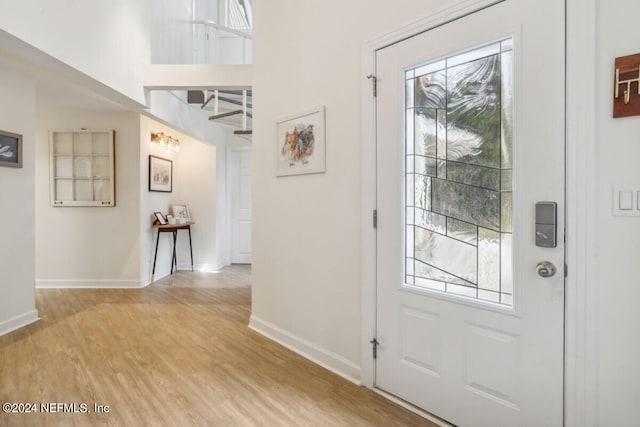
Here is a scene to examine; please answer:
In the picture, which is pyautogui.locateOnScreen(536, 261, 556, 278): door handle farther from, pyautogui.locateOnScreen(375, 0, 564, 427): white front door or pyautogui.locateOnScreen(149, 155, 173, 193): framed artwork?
pyautogui.locateOnScreen(149, 155, 173, 193): framed artwork

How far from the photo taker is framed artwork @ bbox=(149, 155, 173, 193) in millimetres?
5211

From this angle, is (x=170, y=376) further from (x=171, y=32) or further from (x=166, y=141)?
(x=171, y=32)

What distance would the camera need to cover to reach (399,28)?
1995 mm

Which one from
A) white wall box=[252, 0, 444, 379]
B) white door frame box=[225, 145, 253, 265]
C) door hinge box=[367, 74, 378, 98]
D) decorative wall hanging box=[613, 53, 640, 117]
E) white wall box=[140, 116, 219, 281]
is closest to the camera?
decorative wall hanging box=[613, 53, 640, 117]

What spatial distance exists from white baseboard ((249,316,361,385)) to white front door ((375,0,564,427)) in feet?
0.79

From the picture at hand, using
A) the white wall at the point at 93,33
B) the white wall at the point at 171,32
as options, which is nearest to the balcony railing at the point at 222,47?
the white wall at the point at 171,32

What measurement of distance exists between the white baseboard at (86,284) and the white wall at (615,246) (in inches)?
201

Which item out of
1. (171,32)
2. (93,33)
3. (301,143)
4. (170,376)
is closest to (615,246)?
(301,143)

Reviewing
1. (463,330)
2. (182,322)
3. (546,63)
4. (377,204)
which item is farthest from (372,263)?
(182,322)

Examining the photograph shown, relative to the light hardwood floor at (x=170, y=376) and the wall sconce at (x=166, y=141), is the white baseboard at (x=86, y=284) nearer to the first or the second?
the light hardwood floor at (x=170, y=376)

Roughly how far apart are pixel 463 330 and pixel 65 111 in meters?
5.51

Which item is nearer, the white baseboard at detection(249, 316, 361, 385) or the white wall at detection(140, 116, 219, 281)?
the white baseboard at detection(249, 316, 361, 385)

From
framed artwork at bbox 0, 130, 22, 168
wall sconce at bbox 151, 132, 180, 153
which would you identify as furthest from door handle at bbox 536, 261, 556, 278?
wall sconce at bbox 151, 132, 180, 153

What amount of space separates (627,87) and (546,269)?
0.73 m
